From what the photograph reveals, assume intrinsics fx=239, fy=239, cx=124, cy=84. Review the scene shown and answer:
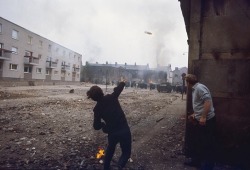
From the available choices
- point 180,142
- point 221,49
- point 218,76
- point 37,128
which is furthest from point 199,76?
point 37,128

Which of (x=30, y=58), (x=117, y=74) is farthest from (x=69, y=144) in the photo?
(x=117, y=74)

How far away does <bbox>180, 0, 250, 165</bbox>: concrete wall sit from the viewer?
455 cm

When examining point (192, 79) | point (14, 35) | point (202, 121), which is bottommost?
point (202, 121)

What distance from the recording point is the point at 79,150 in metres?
5.41

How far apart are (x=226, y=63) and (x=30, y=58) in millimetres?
39715

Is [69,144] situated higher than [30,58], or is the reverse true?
[30,58]

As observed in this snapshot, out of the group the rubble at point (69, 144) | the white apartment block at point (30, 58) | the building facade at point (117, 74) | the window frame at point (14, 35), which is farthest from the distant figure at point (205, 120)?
the building facade at point (117, 74)

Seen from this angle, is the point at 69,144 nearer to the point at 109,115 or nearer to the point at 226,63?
the point at 109,115

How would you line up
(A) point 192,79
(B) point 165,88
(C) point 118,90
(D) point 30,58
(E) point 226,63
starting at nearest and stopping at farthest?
(C) point 118,90 < (A) point 192,79 < (E) point 226,63 < (B) point 165,88 < (D) point 30,58

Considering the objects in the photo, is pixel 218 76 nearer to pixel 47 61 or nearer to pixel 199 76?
pixel 199 76

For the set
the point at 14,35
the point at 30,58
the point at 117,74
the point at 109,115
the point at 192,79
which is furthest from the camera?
the point at 117,74

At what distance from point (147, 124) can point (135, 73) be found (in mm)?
73468

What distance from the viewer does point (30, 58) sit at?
3994cm

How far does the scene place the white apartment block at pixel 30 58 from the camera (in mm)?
33969
